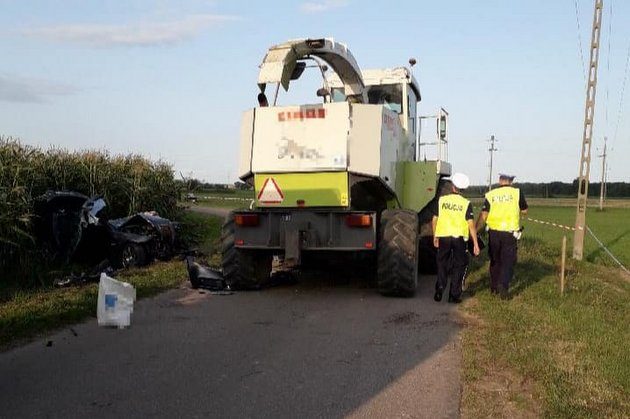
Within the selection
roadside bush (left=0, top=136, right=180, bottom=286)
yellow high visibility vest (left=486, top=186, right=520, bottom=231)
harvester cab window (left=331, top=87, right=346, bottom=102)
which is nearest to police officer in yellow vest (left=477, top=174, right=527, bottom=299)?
yellow high visibility vest (left=486, top=186, right=520, bottom=231)

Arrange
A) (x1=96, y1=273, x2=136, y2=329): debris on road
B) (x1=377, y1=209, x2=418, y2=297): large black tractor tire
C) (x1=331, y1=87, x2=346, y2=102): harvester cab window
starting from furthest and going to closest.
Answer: (x1=331, y1=87, x2=346, y2=102): harvester cab window < (x1=377, y1=209, x2=418, y2=297): large black tractor tire < (x1=96, y1=273, x2=136, y2=329): debris on road

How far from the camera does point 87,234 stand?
11805 millimetres

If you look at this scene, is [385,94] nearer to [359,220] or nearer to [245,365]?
[359,220]

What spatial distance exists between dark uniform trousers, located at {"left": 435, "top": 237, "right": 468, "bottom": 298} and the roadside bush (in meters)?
6.58

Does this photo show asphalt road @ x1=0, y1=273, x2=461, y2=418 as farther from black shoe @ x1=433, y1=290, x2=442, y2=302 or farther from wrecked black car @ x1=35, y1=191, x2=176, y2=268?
wrecked black car @ x1=35, y1=191, x2=176, y2=268

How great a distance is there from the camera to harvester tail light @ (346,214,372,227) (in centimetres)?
887

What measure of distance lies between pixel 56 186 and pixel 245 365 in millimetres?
9590

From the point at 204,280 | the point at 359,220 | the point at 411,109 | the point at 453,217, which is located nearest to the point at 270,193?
the point at 359,220

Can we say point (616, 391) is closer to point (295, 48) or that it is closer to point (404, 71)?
point (295, 48)

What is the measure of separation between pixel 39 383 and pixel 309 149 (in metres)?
5.08

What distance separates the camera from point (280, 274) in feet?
37.2

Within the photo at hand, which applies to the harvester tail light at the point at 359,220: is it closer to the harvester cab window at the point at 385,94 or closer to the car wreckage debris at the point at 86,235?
the harvester cab window at the point at 385,94

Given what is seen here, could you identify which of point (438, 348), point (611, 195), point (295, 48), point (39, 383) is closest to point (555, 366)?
point (438, 348)

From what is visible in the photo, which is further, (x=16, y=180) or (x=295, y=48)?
(x=16, y=180)
